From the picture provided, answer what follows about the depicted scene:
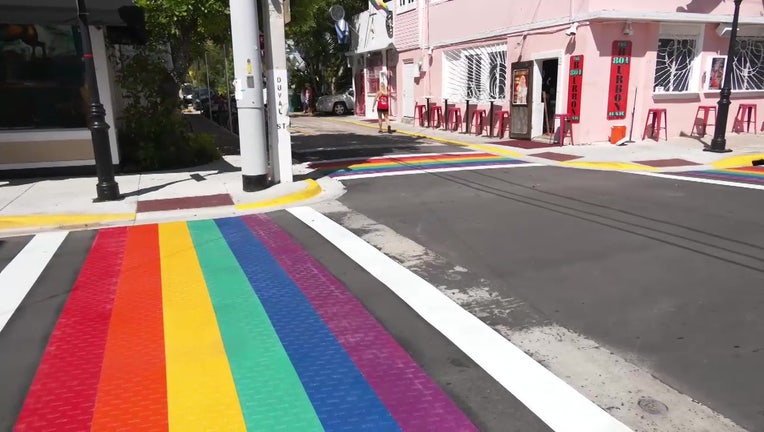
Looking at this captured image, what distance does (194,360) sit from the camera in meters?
3.84

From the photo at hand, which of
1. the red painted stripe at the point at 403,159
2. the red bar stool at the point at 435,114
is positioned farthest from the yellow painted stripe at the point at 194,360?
the red bar stool at the point at 435,114

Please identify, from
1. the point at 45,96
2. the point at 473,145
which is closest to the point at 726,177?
the point at 473,145

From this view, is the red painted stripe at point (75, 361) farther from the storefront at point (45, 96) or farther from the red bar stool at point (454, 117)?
the red bar stool at point (454, 117)

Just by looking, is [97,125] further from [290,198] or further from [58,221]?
Answer: [290,198]

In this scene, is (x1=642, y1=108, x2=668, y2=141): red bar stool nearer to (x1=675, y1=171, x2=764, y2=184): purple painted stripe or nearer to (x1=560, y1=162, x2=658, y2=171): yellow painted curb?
(x1=560, y1=162, x2=658, y2=171): yellow painted curb

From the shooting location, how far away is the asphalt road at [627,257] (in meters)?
3.86

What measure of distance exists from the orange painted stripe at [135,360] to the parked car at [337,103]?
97.5ft

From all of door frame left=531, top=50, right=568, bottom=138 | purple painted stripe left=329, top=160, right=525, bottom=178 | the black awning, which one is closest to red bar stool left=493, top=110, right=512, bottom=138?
door frame left=531, top=50, right=568, bottom=138

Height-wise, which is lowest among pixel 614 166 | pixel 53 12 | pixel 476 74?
pixel 614 166

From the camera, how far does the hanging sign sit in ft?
48.3

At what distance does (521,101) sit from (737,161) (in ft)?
20.1

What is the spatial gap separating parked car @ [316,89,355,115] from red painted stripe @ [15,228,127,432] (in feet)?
97.6

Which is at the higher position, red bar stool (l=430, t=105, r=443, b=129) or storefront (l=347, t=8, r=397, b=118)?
storefront (l=347, t=8, r=397, b=118)

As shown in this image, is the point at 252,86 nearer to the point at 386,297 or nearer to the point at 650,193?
the point at 386,297
